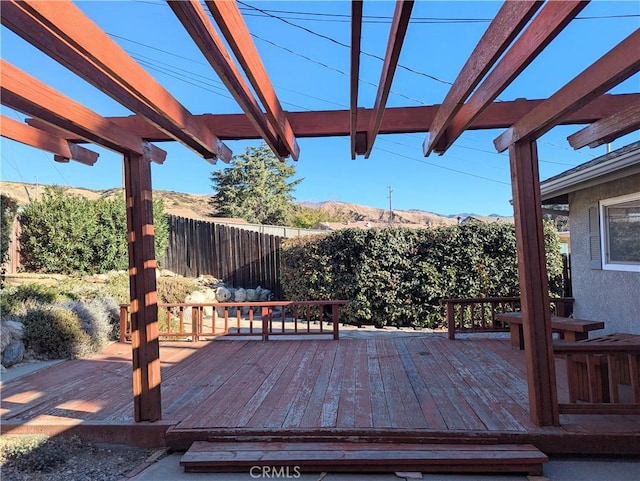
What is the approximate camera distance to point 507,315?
5.04 meters

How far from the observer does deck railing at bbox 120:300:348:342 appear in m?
5.78

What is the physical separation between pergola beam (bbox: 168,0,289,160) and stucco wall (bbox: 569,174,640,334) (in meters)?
4.09

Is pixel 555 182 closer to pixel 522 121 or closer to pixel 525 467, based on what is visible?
pixel 522 121

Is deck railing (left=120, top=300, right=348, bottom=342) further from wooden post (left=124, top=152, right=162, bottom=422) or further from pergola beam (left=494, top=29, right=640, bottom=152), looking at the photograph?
pergola beam (left=494, top=29, right=640, bottom=152)

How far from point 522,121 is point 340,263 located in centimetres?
564

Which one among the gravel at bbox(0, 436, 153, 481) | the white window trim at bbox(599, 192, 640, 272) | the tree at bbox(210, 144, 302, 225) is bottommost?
the gravel at bbox(0, 436, 153, 481)

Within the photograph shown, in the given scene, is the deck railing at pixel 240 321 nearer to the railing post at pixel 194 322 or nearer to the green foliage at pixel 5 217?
the railing post at pixel 194 322

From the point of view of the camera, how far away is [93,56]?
1598 millimetres

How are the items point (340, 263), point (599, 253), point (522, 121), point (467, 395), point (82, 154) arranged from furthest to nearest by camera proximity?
point (340, 263), point (599, 253), point (467, 395), point (82, 154), point (522, 121)

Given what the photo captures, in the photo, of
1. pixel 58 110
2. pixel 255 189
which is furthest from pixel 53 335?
pixel 255 189

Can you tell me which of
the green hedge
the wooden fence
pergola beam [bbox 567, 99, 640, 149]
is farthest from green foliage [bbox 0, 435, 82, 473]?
the wooden fence

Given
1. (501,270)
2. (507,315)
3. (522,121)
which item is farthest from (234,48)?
(501,270)

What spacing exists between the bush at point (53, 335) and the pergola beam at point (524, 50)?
209 inches

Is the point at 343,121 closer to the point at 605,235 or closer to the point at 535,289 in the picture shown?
the point at 535,289
